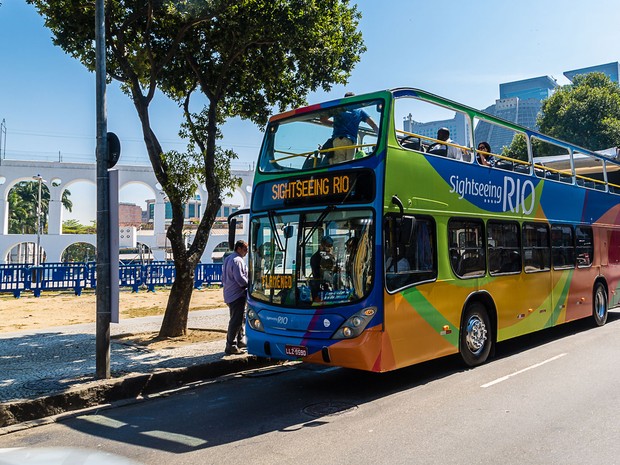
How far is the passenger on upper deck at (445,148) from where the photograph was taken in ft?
26.5

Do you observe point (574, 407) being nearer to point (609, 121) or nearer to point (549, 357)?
point (549, 357)

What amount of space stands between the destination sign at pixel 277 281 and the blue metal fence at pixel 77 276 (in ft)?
42.4

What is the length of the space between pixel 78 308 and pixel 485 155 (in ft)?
46.1

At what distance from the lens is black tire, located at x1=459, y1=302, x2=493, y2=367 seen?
26.8 feet

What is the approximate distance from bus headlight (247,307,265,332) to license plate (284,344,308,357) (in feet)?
1.89

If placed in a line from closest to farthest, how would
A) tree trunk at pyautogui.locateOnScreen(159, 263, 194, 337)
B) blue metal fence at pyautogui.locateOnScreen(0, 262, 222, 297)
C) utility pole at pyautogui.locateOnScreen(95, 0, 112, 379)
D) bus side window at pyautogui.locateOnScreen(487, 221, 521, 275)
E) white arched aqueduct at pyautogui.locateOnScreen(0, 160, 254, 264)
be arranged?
utility pole at pyautogui.locateOnScreen(95, 0, 112, 379) < bus side window at pyautogui.locateOnScreen(487, 221, 521, 275) < tree trunk at pyautogui.locateOnScreen(159, 263, 194, 337) < blue metal fence at pyautogui.locateOnScreen(0, 262, 222, 297) < white arched aqueduct at pyautogui.locateOnScreen(0, 160, 254, 264)

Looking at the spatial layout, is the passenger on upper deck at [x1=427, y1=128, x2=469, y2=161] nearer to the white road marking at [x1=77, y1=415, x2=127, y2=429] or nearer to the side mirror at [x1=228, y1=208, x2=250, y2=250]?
the side mirror at [x1=228, y1=208, x2=250, y2=250]

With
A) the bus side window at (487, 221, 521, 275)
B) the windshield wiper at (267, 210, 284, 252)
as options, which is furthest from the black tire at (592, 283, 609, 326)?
the windshield wiper at (267, 210, 284, 252)

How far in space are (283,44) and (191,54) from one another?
2.00 m

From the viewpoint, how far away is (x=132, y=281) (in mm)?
23000

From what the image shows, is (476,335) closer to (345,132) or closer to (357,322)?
(357,322)

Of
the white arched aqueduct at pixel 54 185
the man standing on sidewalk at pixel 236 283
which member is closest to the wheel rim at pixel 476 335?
the man standing on sidewalk at pixel 236 283

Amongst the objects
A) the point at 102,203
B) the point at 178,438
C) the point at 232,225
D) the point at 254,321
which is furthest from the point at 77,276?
the point at 178,438

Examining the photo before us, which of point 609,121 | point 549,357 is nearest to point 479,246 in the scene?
point 549,357
